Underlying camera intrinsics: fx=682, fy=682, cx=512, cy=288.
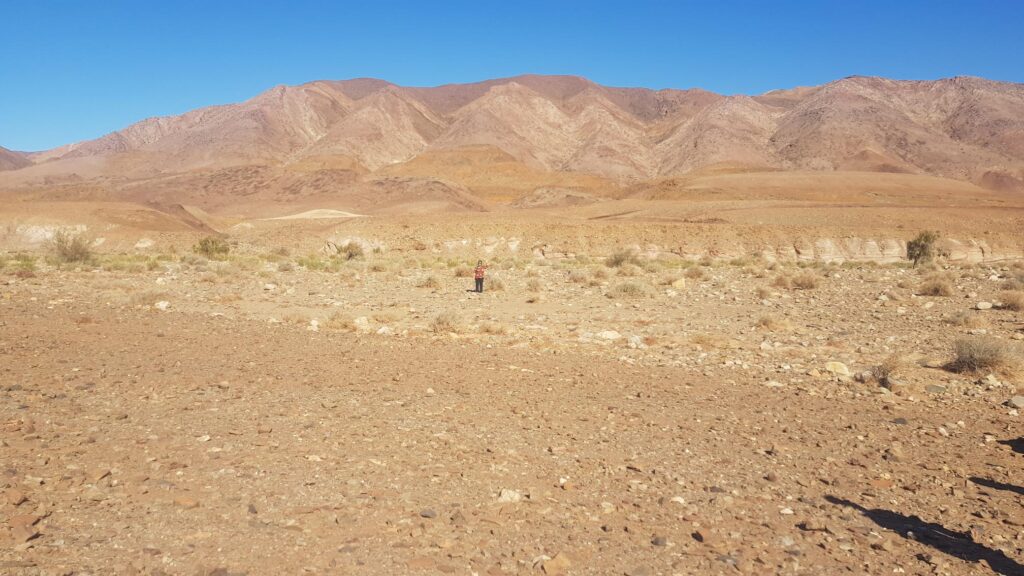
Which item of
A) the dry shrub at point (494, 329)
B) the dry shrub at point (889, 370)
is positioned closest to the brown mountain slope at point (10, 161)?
the dry shrub at point (494, 329)

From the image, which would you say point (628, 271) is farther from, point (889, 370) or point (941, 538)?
point (941, 538)

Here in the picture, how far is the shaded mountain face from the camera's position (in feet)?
390

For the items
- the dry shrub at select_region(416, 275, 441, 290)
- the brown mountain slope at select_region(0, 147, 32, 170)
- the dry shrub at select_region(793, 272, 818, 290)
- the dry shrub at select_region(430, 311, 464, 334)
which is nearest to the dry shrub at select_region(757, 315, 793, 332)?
the dry shrub at select_region(430, 311, 464, 334)

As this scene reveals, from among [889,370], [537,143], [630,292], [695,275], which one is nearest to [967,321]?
[889,370]

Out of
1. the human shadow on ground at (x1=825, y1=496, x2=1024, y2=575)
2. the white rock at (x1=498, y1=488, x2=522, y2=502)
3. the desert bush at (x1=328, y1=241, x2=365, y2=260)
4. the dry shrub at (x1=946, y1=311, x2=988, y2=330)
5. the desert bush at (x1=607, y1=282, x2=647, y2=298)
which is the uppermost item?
the desert bush at (x1=328, y1=241, x2=365, y2=260)

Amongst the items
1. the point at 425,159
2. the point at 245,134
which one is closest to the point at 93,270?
the point at 425,159

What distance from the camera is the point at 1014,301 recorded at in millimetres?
17375

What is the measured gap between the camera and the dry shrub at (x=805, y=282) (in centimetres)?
2327

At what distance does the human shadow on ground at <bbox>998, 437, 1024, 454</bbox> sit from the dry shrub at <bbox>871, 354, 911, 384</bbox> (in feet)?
7.77

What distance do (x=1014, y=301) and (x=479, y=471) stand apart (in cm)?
1738

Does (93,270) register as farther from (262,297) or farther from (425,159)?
(425,159)

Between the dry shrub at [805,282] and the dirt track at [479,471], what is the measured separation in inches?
567

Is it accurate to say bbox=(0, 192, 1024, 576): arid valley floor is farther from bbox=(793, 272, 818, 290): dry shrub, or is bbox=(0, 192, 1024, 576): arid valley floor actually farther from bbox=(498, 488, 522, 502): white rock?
bbox=(793, 272, 818, 290): dry shrub

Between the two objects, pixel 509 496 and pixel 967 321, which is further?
pixel 967 321
